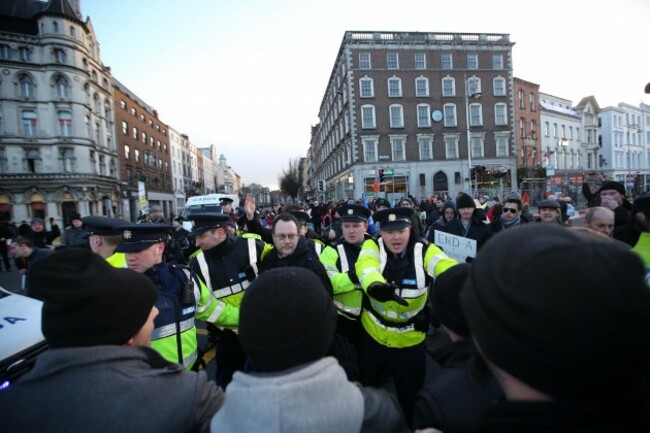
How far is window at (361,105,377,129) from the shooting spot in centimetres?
3509

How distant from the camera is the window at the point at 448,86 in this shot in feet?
120

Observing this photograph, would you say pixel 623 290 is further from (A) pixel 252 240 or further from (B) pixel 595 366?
(A) pixel 252 240

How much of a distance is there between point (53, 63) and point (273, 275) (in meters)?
42.2

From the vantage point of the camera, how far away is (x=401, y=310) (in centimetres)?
278

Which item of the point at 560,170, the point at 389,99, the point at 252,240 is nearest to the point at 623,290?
the point at 252,240

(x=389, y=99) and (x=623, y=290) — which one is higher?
(x=389, y=99)

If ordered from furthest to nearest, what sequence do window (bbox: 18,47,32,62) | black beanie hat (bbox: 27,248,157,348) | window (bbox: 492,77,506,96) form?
window (bbox: 492,77,506,96), window (bbox: 18,47,32,62), black beanie hat (bbox: 27,248,157,348)

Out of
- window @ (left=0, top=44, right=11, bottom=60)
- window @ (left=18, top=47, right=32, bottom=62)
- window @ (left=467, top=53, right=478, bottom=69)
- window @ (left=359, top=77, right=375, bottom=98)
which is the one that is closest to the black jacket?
window @ (left=359, top=77, right=375, bottom=98)

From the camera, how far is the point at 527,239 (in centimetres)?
80

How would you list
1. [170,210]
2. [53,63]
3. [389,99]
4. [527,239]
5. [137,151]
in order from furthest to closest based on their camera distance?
[170,210] → [137,151] → [389,99] → [53,63] → [527,239]

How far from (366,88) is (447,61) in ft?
33.1

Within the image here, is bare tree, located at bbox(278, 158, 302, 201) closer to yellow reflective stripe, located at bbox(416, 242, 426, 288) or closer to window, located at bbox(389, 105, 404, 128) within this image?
window, located at bbox(389, 105, 404, 128)

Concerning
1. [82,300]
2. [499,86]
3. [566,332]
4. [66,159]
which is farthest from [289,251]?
[499,86]

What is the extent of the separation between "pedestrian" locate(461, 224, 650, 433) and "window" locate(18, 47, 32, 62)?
144 ft
